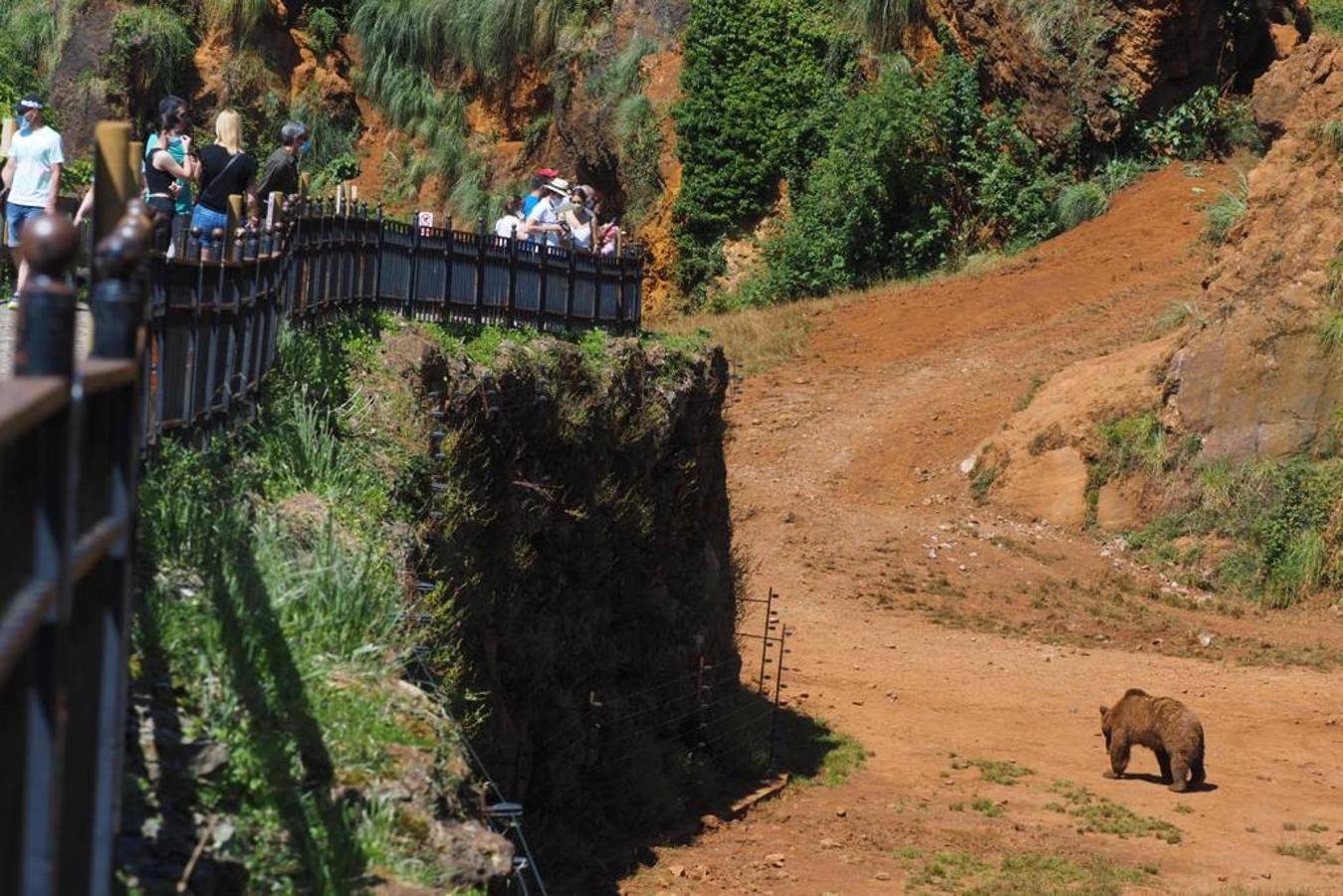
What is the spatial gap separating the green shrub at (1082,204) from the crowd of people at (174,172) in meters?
25.3

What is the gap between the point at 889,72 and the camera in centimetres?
3859

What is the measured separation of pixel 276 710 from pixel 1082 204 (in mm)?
31882

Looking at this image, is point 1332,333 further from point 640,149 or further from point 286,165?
point 286,165

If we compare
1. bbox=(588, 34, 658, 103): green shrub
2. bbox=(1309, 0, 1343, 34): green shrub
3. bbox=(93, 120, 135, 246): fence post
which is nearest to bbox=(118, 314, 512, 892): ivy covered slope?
bbox=(93, 120, 135, 246): fence post

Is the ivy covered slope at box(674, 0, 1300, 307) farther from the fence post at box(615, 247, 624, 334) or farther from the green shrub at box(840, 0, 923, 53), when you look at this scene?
the fence post at box(615, 247, 624, 334)

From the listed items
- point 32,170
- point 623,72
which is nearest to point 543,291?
point 32,170

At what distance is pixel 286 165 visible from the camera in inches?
533

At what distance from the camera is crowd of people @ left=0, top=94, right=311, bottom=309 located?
459 inches

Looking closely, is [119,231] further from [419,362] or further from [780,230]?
[780,230]

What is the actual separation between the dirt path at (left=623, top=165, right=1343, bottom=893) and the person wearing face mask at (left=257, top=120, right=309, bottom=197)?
583 centimetres

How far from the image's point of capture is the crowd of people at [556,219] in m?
19.1

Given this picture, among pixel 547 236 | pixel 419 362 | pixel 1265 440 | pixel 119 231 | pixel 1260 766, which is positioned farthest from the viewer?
pixel 1265 440

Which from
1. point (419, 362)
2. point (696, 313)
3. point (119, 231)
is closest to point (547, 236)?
point (419, 362)

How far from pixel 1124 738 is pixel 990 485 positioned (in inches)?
388
